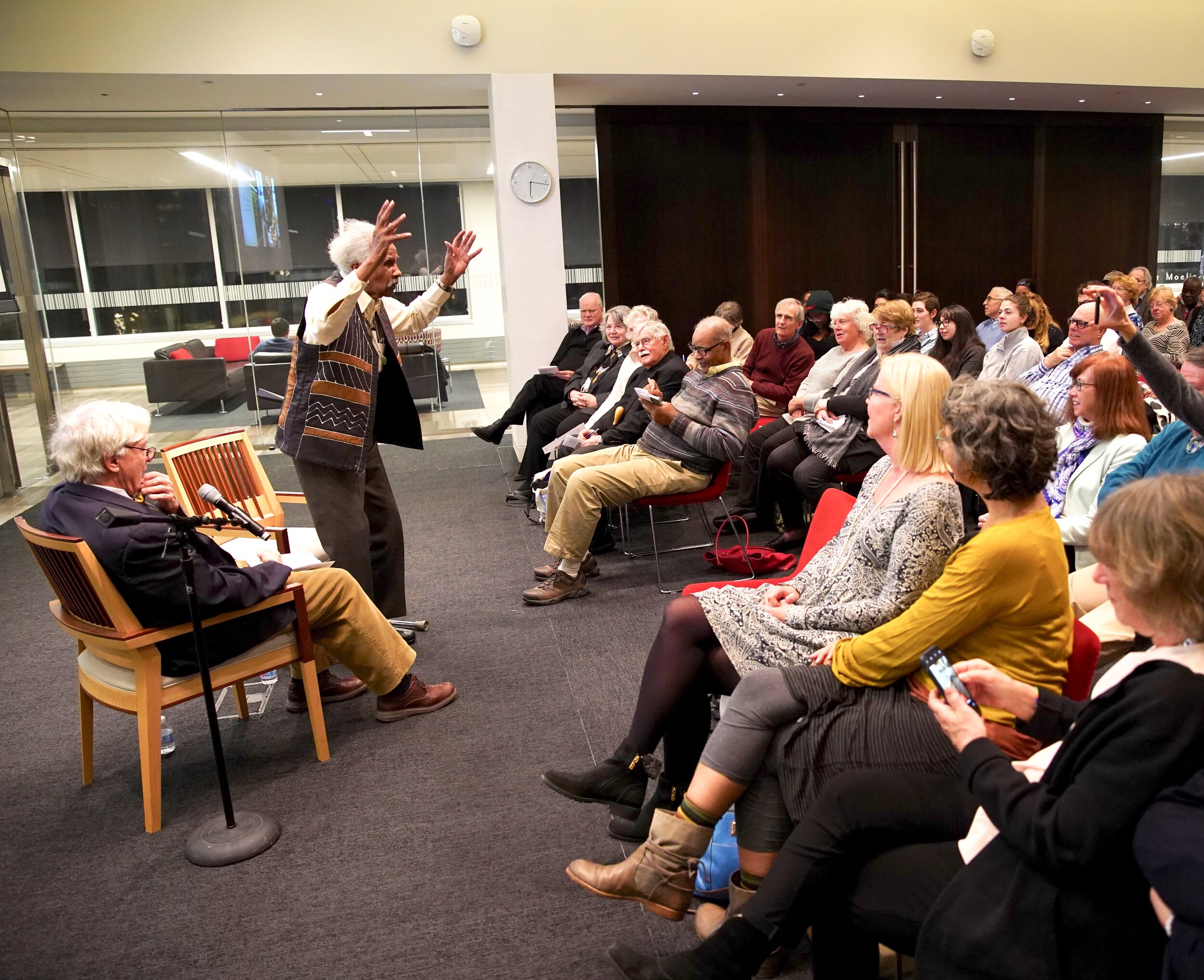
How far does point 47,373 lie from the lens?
7.99 meters

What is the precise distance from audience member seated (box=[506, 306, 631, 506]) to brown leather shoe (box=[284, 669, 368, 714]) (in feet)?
8.24

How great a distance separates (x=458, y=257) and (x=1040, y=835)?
3.28 metres

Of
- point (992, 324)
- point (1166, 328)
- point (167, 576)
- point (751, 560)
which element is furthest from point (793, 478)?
point (1166, 328)

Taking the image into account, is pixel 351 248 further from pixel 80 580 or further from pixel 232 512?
pixel 80 580

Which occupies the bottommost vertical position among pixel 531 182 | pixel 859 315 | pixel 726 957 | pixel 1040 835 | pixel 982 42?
pixel 726 957

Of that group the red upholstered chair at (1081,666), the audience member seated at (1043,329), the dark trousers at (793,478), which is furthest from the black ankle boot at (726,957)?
the audience member seated at (1043,329)

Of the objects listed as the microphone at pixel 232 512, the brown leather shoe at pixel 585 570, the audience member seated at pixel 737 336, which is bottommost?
the brown leather shoe at pixel 585 570

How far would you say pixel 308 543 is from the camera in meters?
3.86

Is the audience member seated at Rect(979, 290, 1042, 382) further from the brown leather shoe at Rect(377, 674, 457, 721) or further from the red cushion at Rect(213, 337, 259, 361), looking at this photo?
the red cushion at Rect(213, 337, 259, 361)

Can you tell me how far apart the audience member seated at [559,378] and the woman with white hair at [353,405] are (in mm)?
2764

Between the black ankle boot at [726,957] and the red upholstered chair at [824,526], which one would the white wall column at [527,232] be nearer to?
the red upholstered chair at [824,526]

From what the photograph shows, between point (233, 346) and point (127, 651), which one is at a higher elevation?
point (233, 346)

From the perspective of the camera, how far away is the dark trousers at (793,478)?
4680 mm

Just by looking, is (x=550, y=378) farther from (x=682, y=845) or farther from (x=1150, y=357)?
(x=682, y=845)
